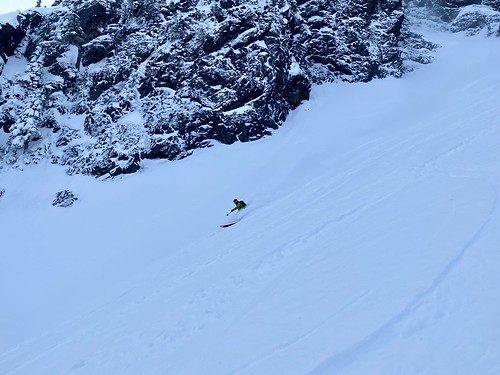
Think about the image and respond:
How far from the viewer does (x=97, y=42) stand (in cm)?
2620

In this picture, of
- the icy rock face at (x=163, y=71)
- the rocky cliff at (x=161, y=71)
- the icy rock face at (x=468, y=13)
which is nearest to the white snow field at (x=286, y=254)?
the icy rock face at (x=163, y=71)

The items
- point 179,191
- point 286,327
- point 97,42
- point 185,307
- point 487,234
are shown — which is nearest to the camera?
point 286,327

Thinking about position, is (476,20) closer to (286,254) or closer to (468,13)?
(468,13)

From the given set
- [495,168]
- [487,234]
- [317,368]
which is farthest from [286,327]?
[495,168]

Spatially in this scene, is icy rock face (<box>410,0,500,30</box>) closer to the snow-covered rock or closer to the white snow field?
the snow-covered rock

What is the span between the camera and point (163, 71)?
24.2 metres

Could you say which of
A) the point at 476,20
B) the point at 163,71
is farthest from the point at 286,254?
the point at 476,20

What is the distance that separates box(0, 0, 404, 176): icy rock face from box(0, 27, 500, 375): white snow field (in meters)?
1.60

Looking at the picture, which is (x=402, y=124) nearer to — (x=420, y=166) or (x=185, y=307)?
(x=420, y=166)

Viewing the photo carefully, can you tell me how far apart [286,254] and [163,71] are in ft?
60.8

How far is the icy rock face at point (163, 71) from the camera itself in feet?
74.4

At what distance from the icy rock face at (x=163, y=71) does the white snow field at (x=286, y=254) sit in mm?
1599

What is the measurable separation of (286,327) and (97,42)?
26380 millimetres

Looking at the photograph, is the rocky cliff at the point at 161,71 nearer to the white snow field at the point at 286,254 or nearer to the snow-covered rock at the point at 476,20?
the white snow field at the point at 286,254
